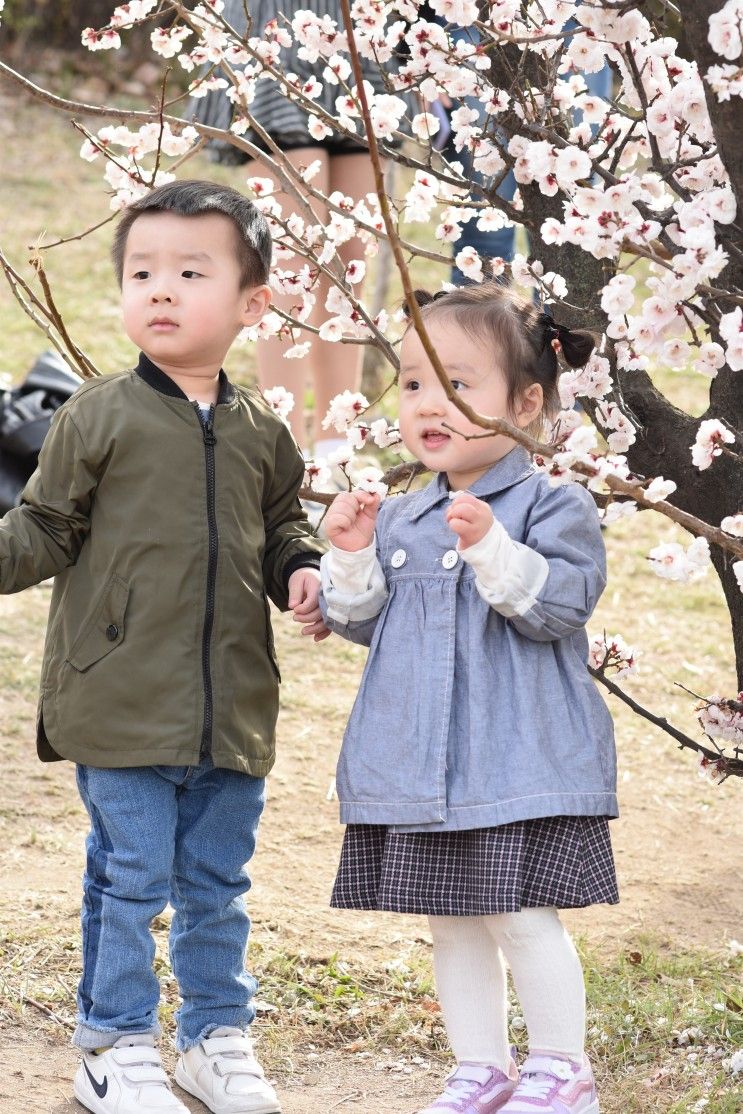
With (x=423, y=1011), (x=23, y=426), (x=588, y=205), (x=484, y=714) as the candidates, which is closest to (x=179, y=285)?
(x=588, y=205)

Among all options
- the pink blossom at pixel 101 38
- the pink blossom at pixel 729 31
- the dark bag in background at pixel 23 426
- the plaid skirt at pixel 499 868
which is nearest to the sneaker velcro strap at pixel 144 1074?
the plaid skirt at pixel 499 868

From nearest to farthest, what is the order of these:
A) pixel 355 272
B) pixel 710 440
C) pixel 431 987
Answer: pixel 710 440
pixel 431 987
pixel 355 272

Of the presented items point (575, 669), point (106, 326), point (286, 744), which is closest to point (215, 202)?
point (575, 669)

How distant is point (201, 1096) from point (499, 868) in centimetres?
64

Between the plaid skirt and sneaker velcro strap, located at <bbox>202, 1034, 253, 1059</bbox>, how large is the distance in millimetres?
380

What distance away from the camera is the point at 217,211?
7.39ft

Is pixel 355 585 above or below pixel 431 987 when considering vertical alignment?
above

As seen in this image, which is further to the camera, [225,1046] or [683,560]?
[225,1046]

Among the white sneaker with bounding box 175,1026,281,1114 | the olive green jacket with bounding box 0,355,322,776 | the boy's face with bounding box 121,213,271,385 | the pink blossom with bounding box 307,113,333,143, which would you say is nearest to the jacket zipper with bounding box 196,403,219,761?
the olive green jacket with bounding box 0,355,322,776

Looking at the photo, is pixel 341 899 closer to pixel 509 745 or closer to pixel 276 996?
pixel 509 745

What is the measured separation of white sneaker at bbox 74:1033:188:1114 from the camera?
2152mm

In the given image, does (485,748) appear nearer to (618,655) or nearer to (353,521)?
(353,521)

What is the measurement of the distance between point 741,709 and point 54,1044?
122 centimetres

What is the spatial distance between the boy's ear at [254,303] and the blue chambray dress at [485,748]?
459 mm
